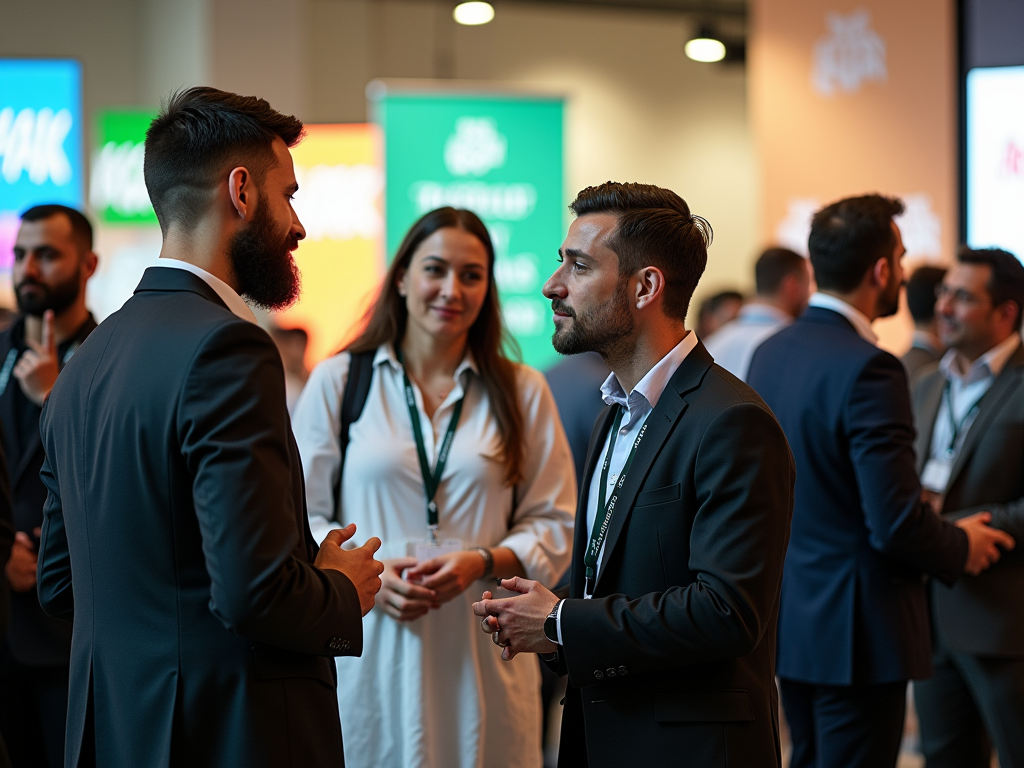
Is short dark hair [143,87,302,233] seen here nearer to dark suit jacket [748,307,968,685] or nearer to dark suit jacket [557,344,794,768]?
dark suit jacket [557,344,794,768]

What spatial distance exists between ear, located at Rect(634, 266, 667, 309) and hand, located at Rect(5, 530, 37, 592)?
73.5 inches

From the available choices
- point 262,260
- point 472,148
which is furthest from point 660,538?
point 472,148

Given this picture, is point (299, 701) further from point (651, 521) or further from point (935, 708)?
point (935, 708)

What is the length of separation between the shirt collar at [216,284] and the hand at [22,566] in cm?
144

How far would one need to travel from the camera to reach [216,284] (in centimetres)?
176

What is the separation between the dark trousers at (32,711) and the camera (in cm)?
290

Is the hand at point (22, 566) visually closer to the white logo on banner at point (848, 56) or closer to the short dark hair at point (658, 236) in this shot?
the short dark hair at point (658, 236)

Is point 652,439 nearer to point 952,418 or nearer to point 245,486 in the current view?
point 245,486

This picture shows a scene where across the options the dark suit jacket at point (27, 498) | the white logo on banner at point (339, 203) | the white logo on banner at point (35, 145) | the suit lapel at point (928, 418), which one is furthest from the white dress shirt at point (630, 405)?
the white logo on banner at point (339, 203)

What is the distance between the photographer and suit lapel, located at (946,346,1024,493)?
10.6 ft

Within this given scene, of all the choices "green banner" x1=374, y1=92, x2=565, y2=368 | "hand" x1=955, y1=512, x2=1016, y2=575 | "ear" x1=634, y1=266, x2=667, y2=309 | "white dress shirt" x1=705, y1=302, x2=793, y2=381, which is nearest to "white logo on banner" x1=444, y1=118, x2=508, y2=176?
"green banner" x1=374, y1=92, x2=565, y2=368

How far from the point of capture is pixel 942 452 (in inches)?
143

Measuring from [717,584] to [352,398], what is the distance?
4.20 feet

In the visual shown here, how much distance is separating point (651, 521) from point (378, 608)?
0.99 meters
